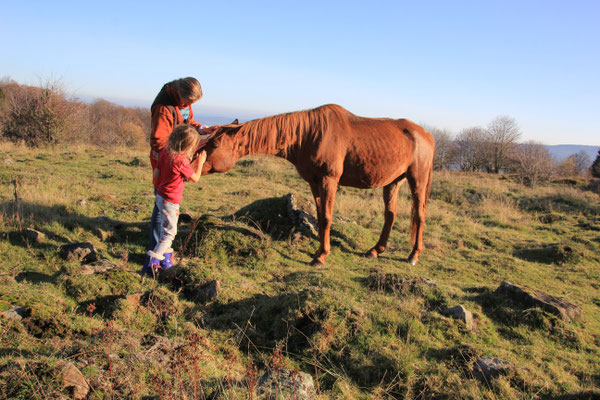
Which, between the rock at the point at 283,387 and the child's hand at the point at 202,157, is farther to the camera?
the child's hand at the point at 202,157

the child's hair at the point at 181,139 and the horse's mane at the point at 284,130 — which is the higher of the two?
the horse's mane at the point at 284,130

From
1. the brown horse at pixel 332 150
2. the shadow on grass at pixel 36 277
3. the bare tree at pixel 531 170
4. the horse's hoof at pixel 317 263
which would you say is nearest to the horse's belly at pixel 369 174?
the brown horse at pixel 332 150

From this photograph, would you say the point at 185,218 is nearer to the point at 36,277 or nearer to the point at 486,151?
the point at 36,277

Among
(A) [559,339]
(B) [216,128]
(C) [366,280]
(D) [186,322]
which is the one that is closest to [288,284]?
(C) [366,280]

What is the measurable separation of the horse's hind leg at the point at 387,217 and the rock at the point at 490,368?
3.76 m

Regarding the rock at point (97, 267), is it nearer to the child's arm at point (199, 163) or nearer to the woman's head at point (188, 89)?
the child's arm at point (199, 163)

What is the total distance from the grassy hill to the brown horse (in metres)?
0.99

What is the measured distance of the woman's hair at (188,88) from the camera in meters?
4.54

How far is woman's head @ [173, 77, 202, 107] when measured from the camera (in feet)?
14.9

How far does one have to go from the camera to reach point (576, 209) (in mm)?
12867

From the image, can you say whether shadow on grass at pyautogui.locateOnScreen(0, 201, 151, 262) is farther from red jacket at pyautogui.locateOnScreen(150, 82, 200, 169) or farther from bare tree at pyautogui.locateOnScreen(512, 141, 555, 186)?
bare tree at pyautogui.locateOnScreen(512, 141, 555, 186)

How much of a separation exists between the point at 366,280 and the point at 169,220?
2899 mm

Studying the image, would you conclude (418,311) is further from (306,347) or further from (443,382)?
(306,347)

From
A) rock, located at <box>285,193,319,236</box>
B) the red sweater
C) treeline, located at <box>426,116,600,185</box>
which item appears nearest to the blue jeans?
the red sweater
